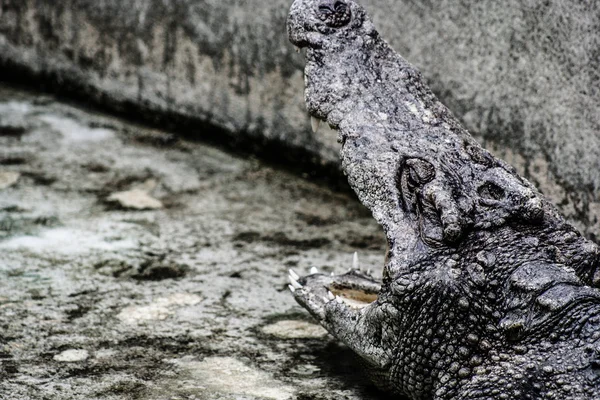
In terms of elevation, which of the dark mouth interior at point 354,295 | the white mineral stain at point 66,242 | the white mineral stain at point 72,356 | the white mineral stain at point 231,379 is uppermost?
the dark mouth interior at point 354,295

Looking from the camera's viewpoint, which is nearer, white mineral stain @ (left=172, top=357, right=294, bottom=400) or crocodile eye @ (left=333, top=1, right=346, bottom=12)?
white mineral stain @ (left=172, top=357, right=294, bottom=400)

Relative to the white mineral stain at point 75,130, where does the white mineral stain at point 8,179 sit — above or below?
below

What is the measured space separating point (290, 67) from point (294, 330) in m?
1.85

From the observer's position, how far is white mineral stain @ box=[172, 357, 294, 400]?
2818mm

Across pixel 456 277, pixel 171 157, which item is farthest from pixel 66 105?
pixel 456 277

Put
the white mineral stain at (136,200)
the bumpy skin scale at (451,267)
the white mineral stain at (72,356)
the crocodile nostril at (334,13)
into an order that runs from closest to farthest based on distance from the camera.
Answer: the bumpy skin scale at (451,267)
the white mineral stain at (72,356)
the crocodile nostril at (334,13)
the white mineral stain at (136,200)

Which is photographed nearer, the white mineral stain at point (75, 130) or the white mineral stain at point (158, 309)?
the white mineral stain at point (158, 309)

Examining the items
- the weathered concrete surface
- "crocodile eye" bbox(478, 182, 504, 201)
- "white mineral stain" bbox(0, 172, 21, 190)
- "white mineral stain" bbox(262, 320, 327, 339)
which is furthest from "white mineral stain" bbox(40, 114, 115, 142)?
"crocodile eye" bbox(478, 182, 504, 201)

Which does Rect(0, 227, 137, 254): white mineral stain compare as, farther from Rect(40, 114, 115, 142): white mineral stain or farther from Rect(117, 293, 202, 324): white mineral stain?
Rect(40, 114, 115, 142): white mineral stain

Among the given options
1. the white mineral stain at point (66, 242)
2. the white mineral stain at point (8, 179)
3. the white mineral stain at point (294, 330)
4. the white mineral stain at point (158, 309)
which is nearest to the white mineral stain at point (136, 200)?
the white mineral stain at point (66, 242)

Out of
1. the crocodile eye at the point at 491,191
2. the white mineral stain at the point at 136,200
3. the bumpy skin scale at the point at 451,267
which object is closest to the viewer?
the bumpy skin scale at the point at 451,267

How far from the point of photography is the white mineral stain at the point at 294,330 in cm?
326

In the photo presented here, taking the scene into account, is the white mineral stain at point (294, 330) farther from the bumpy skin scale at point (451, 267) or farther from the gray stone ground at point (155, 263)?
the bumpy skin scale at point (451, 267)

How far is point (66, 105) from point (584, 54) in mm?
3500
